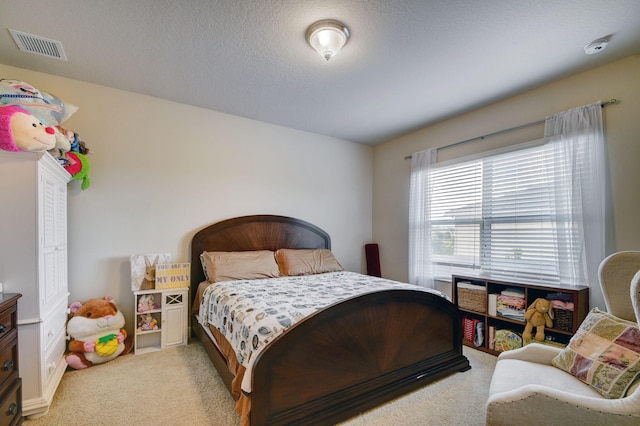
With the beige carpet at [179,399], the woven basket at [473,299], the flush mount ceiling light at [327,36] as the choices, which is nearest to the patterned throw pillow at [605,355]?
the beige carpet at [179,399]

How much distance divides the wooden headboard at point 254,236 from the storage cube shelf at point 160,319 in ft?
0.92

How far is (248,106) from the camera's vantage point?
3162 mm

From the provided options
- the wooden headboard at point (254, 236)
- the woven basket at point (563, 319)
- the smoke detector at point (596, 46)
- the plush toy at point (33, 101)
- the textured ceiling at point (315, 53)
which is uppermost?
the textured ceiling at point (315, 53)

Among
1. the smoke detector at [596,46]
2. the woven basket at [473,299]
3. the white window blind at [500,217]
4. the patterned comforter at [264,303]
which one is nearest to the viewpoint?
the patterned comforter at [264,303]

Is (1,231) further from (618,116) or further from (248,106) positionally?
(618,116)

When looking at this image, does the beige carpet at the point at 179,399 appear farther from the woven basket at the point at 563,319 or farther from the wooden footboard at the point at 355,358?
the woven basket at the point at 563,319

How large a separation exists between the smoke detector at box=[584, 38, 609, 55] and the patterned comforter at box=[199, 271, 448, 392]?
216cm

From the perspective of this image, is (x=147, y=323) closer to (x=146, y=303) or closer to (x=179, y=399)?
(x=146, y=303)

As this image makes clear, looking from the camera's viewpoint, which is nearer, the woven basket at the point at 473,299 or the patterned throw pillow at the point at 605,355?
the patterned throw pillow at the point at 605,355

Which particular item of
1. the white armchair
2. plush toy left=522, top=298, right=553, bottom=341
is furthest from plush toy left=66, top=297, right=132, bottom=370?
plush toy left=522, top=298, right=553, bottom=341

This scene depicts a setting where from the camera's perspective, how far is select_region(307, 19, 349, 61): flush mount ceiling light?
73.5 inches

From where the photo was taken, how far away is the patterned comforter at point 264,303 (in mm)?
1609

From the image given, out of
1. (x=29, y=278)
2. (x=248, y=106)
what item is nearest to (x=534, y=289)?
(x=248, y=106)

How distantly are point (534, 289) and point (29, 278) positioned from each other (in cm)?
386
